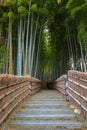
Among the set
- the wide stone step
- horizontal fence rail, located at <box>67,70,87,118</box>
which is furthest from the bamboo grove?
the wide stone step

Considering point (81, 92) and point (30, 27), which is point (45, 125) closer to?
point (81, 92)

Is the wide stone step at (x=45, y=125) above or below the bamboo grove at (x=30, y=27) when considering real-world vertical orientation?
below

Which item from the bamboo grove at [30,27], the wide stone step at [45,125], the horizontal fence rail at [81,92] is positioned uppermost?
the bamboo grove at [30,27]

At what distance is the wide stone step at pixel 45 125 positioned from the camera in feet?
10.9

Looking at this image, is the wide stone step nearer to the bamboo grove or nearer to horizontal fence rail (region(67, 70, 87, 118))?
horizontal fence rail (region(67, 70, 87, 118))

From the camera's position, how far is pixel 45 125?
11.3 ft

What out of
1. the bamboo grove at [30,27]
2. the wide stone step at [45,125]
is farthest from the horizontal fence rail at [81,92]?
the bamboo grove at [30,27]

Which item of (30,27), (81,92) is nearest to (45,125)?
(81,92)

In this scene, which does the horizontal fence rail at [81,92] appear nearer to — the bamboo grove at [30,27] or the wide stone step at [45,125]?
the wide stone step at [45,125]

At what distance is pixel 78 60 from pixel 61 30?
3.77m

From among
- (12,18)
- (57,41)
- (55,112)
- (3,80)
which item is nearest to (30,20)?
(12,18)

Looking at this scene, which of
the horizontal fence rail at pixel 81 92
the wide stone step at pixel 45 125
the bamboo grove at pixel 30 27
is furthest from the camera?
the bamboo grove at pixel 30 27

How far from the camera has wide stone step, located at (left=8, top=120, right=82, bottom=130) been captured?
3.32 m

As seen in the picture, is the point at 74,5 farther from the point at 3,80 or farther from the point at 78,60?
the point at 3,80
